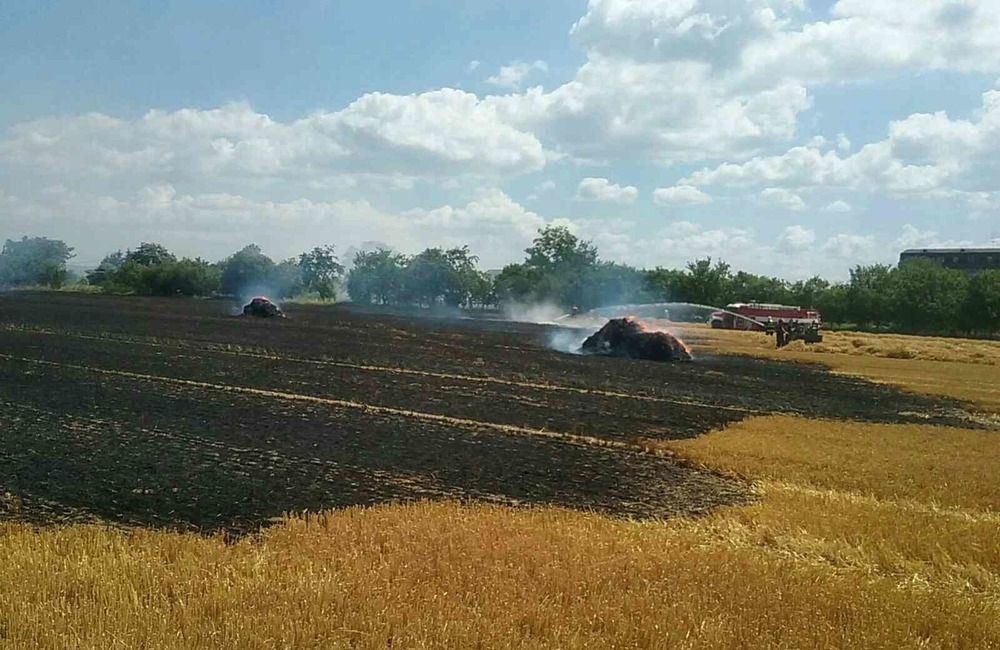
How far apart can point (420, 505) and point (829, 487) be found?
7.54m

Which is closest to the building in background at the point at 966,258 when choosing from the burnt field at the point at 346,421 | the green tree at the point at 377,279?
the green tree at the point at 377,279

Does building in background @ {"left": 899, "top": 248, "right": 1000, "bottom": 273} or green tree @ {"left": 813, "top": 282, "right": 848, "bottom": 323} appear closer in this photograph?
green tree @ {"left": 813, "top": 282, "right": 848, "bottom": 323}

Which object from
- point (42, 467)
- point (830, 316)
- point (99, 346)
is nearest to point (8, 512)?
point (42, 467)

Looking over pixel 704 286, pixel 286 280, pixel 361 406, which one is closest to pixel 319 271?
pixel 286 280

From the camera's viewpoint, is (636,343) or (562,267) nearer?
(636,343)

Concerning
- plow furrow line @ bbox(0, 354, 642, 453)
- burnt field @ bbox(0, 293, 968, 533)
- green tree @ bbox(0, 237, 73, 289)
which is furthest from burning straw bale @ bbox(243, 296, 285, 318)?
green tree @ bbox(0, 237, 73, 289)

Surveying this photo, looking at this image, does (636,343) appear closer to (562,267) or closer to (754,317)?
(754,317)

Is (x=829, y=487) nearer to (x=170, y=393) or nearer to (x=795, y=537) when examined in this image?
(x=795, y=537)

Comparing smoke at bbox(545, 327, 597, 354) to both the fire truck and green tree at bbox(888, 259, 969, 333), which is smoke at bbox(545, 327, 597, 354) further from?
green tree at bbox(888, 259, 969, 333)

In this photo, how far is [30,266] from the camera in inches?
6171

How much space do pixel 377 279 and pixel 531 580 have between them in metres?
121

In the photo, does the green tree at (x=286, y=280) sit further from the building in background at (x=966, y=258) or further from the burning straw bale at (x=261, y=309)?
the building in background at (x=966, y=258)

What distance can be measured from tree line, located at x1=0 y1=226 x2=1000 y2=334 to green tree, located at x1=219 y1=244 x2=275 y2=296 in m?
0.15

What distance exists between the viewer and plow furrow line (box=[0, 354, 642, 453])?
67.2 feet
